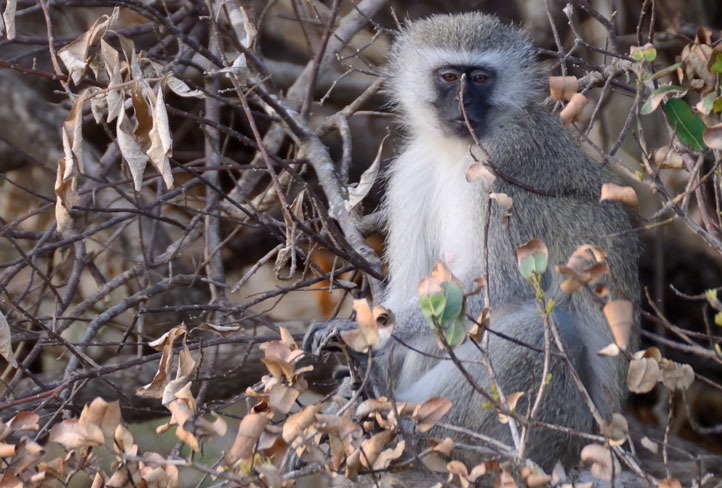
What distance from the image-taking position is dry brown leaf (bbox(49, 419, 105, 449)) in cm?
195

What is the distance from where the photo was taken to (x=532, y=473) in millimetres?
2023

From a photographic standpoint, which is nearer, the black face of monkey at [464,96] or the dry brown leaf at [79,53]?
Answer: the dry brown leaf at [79,53]

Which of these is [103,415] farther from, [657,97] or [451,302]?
[657,97]

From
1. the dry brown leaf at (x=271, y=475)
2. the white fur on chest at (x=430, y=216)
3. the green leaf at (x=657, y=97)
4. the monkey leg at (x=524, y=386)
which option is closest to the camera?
the dry brown leaf at (x=271, y=475)

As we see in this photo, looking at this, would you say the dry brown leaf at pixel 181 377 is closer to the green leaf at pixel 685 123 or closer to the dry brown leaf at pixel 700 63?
the green leaf at pixel 685 123

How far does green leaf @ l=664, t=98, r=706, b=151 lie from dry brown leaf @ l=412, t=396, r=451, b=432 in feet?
3.19

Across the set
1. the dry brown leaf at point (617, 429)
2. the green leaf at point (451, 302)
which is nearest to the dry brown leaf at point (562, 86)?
the green leaf at point (451, 302)

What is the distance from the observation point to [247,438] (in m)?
1.92

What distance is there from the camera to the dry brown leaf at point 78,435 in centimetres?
195

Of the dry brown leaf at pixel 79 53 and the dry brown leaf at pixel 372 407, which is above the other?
the dry brown leaf at pixel 79 53

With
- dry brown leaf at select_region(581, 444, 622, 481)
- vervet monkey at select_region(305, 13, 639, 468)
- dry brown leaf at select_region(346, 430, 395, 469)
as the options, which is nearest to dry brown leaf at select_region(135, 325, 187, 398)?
dry brown leaf at select_region(346, 430, 395, 469)

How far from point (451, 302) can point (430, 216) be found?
6.32 feet

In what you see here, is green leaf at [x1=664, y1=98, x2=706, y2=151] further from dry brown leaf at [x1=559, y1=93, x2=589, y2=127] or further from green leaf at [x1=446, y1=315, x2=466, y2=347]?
green leaf at [x1=446, y1=315, x2=466, y2=347]

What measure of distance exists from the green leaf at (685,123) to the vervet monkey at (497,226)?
989 mm
